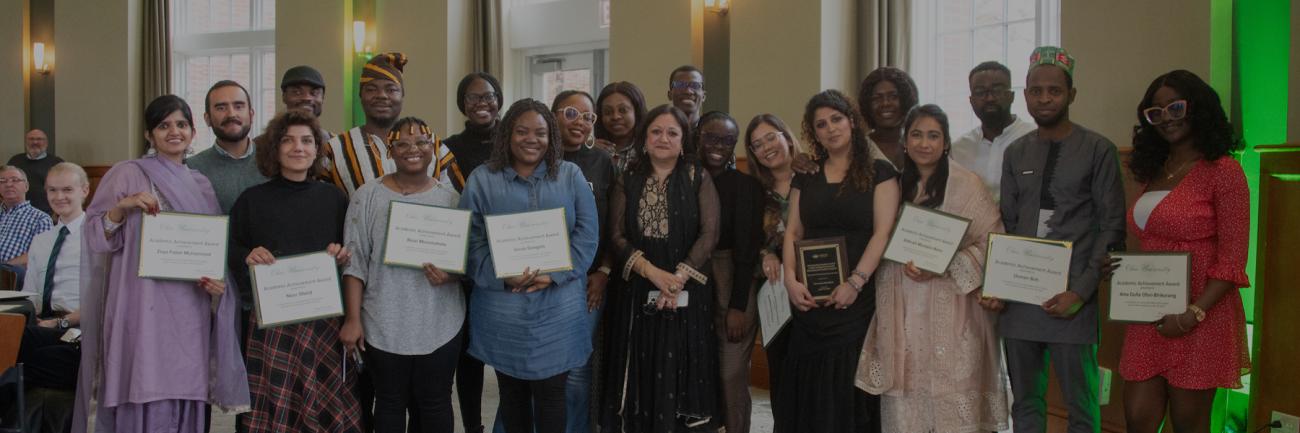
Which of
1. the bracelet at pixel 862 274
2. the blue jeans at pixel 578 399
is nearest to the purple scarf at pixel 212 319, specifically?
Result: the blue jeans at pixel 578 399

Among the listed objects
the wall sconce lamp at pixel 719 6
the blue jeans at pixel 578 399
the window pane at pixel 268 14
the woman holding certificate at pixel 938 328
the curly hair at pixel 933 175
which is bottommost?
the blue jeans at pixel 578 399

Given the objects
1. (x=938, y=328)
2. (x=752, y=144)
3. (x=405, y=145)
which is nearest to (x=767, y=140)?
(x=752, y=144)

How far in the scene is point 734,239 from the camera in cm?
374

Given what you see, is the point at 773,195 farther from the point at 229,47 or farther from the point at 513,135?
the point at 229,47

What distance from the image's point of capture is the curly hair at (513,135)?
3.52 m

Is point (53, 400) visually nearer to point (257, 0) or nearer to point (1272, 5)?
point (1272, 5)

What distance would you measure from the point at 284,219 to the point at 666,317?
1441 millimetres

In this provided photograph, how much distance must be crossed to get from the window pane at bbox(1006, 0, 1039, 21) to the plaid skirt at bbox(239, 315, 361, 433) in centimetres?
462

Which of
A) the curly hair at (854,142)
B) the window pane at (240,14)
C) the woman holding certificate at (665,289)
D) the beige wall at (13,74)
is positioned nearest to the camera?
the curly hair at (854,142)

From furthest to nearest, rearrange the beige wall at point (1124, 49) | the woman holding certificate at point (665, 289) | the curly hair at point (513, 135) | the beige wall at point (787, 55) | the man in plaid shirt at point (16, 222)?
the man in plaid shirt at point (16, 222)
the beige wall at point (787, 55)
the beige wall at point (1124, 49)
the woman holding certificate at point (665, 289)
the curly hair at point (513, 135)

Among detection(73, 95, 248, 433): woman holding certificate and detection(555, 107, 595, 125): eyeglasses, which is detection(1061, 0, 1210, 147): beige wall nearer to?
detection(555, 107, 595, 125): eyeglasses

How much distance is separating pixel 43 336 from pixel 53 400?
0.99ft

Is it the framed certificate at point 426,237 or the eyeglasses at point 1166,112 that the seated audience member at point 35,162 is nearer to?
the framed certificate at point 426,237

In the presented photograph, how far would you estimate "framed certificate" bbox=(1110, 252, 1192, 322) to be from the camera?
10.1ft
